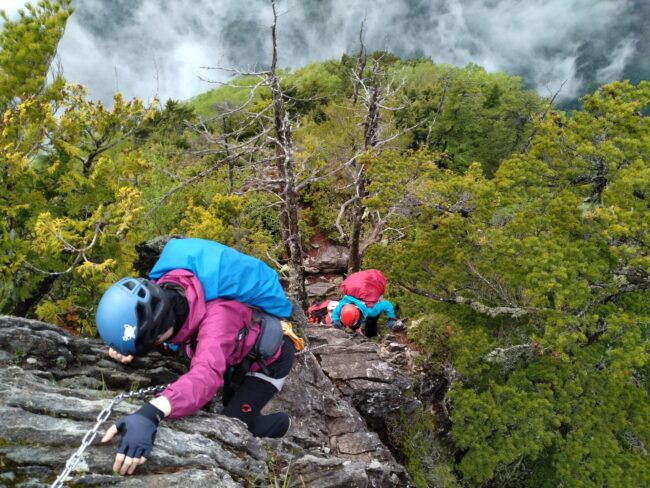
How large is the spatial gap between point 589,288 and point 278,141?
9260mm

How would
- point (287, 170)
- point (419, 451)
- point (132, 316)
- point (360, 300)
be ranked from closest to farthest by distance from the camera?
point (132, 316) → point (419, 451) → point (360, 300) → point (287, 170)

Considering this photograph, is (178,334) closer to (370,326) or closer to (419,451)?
(419,451)

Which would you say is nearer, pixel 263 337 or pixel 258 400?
pixel 263 337

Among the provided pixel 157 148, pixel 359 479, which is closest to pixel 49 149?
pixel 359 479

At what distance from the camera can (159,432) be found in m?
3.63

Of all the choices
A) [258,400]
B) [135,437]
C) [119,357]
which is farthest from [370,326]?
[135,437]

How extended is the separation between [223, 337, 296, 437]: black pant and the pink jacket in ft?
3.31

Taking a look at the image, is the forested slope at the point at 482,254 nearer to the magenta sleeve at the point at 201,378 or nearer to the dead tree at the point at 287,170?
the dead tree at the point at 287,170

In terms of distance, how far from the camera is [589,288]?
941cm

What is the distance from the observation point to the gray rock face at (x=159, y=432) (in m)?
A: 3.21

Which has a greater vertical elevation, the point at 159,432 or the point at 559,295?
the point at 559,295

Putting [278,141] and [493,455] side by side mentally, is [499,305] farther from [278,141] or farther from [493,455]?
[278,141]

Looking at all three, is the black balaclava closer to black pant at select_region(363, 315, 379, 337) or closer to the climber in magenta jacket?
the climber in magenta jacket

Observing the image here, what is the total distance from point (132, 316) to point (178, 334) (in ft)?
1.75
